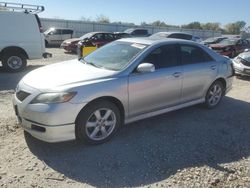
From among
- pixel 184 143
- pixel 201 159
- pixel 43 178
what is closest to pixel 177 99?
pixel 184 143

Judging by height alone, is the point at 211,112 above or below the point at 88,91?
below

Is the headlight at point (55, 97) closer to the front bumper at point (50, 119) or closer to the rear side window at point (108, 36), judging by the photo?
the front bumper at point (50, 119)

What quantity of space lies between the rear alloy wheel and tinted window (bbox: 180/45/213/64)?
61 cm

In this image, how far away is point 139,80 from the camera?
4.89 meters

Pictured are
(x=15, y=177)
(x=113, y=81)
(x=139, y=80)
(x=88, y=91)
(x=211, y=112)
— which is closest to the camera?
(x=15, y=177)

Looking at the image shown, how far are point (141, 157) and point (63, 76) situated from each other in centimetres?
166

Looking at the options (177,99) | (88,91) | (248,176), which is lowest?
(248,176)

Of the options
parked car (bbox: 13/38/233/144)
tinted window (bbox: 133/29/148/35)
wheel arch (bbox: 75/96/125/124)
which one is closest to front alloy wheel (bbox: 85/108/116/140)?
parked car (bbox: 13/38/233/144)

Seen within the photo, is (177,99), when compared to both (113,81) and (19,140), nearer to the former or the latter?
(113,81)

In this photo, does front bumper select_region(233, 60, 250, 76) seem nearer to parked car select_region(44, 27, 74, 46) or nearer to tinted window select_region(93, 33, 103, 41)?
tinted window select_region(93, 33, 103, 41)

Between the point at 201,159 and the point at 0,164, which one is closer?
the point at 0,164

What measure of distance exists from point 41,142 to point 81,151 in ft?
2.22

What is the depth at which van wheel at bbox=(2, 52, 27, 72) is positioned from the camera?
10664 mm

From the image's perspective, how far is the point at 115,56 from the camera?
17.5 feet
